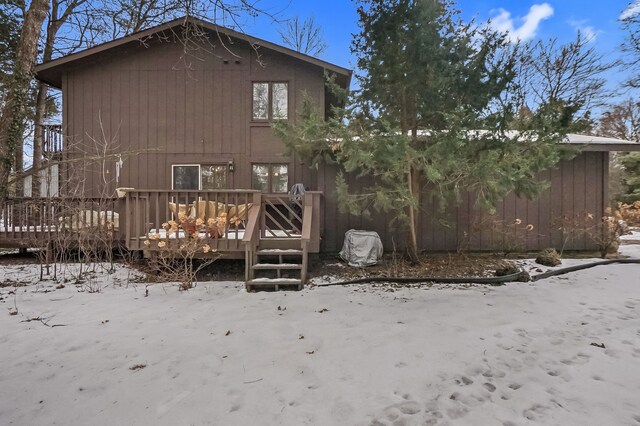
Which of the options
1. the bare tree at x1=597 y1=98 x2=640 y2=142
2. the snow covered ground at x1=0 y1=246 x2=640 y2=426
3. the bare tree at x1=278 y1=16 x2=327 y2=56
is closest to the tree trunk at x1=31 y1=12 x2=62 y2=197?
the snow covered ground at x1=0 y1=246 x2=640 y2=426

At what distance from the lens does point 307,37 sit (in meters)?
18.7

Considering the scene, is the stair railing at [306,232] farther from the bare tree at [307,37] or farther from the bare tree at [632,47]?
the bare tree at [307,37]

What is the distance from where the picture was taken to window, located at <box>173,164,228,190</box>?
8.54 m

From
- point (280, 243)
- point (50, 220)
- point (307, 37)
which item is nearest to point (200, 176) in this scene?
point (50, 220)

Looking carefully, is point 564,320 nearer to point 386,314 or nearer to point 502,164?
point 386,314

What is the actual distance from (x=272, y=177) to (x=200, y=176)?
1862 millimetres

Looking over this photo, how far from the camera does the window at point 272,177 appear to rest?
8.56 m

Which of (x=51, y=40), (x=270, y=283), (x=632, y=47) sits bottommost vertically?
(x=270, y=283)

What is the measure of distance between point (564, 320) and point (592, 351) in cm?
84

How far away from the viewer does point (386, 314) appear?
3980 millimetres

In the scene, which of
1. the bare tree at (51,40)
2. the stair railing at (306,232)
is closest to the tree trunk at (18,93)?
the stair railing at (306,232)

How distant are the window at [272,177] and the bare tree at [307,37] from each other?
12576 millimetres

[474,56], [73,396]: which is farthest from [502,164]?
[73,396]

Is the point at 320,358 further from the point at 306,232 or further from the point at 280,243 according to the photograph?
the point at 280,243
